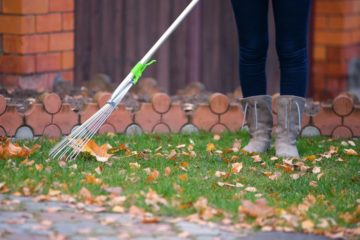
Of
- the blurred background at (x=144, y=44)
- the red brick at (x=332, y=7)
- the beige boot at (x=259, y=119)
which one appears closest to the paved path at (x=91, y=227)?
the beige boot at (x=259, y=119)

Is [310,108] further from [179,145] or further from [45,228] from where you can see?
[45,228]

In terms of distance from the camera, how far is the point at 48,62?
7.73 m

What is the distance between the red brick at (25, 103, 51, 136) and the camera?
6473 mm

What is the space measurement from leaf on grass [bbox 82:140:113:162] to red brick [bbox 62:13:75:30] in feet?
7.43

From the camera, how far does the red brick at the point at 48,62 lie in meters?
7.63

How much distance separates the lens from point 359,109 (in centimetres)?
698

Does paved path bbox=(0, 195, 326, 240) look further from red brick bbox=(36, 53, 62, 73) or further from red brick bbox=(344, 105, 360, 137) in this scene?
red brick bbox=(36, 53, 62, 73)

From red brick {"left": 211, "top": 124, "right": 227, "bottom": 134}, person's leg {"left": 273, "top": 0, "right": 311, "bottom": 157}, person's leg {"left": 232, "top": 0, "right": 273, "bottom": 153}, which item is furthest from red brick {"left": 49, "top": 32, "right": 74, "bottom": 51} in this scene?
person's leg {"left": 273, "top": 0, "right": 311, "bottom": 157}

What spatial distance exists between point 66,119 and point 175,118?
77 centimetres

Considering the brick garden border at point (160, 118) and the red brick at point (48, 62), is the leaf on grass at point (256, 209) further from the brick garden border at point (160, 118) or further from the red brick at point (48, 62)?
the red brick at point (48, 62)

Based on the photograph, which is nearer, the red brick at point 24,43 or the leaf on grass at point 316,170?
the leaf on grass at point 316,170

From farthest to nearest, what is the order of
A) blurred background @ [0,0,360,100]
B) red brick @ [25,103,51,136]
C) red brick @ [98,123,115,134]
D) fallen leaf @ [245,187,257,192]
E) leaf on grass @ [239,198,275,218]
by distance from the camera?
blurred background @ [0,0,360,100]
red brick @ [98,123,115,134]
red brick @ [25,103,51,136]
fallen leaf @ [245,187,257,192]
leaf on grass @ [239,198,275,218]

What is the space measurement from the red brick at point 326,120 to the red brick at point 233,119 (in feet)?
1.72

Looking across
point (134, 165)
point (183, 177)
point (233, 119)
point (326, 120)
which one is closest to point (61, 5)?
point (233, 119)
